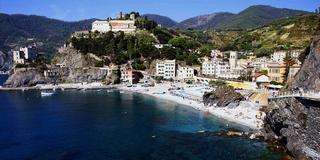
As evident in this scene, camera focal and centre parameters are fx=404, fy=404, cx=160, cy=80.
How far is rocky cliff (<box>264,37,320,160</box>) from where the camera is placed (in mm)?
32469

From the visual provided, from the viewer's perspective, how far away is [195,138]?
45.4 meters

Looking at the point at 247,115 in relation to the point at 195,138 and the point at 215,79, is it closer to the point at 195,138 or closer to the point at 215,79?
the point at 195,138

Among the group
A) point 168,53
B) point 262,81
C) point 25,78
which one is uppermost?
point 168,53

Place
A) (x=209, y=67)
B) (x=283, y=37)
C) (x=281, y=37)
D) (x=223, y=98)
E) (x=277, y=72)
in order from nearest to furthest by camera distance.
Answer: (x=223, y=98) → (x=277, y=72) → (x=209, y=67) → (x=283, y=37) → (x=281, y=37)

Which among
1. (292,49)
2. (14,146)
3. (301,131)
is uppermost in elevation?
(292,49)

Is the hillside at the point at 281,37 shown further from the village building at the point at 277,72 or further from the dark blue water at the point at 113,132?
the dark blue water at the point at 113,132

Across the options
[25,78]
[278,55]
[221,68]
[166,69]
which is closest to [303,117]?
[221,68]

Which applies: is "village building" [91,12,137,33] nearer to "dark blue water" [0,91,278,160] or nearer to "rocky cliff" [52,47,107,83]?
"rocky cliff" [52,47,107,83]

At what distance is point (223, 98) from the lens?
61906 mm

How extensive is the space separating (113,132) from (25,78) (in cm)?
6046

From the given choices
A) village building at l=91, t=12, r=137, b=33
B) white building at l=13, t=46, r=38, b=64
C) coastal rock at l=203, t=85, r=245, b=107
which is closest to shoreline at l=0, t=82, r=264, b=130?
coastal rock at l=203, t=85, r=245, b=107

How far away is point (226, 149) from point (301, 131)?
8.37 metres

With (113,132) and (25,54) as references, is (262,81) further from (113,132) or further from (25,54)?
(25,54)

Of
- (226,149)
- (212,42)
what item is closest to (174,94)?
(226,149)
